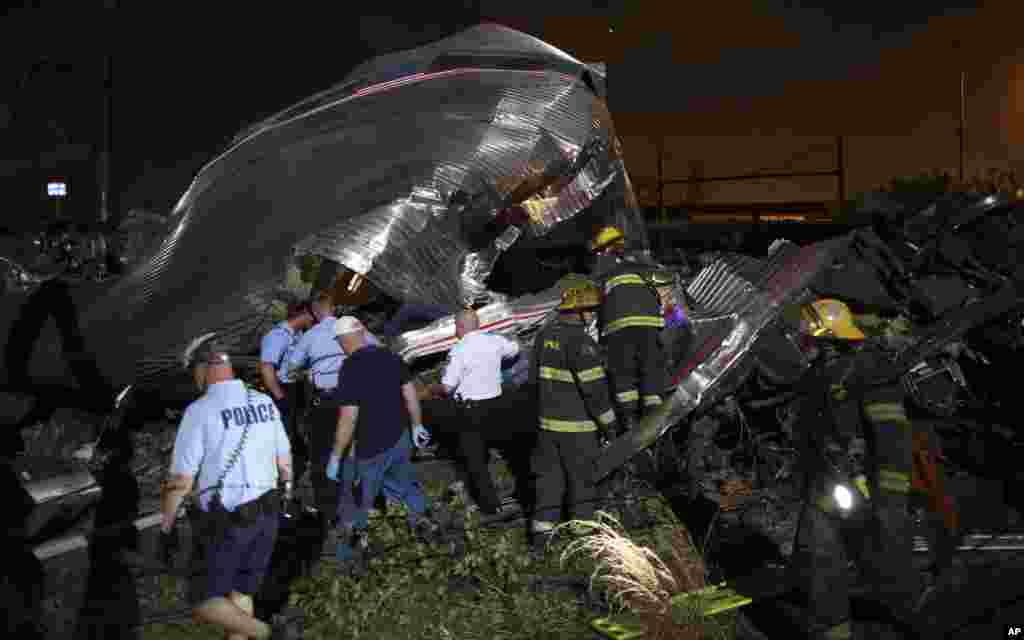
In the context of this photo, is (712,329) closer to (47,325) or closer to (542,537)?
(542,537)

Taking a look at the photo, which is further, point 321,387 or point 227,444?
point 321,387

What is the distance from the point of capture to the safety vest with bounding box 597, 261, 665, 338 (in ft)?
21.8

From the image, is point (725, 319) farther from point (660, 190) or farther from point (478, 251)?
point (660, 190)

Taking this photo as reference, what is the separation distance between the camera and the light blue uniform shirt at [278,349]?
A: 747 centimetres

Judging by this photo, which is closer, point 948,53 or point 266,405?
point 266,405

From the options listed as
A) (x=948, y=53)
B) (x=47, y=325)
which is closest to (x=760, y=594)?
(x=47, y=325)

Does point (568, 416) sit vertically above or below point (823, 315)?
below

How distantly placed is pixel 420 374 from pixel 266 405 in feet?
11.9

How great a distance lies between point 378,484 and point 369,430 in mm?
352

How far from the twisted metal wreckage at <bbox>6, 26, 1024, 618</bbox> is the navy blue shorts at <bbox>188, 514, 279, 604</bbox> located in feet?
10.8

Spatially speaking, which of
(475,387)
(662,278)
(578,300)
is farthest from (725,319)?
(475,387)

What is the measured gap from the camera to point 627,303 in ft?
21.8

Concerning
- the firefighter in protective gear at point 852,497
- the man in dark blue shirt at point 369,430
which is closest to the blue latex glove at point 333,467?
the man in dark blue shirt at point 369,430

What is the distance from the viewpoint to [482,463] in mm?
6938
